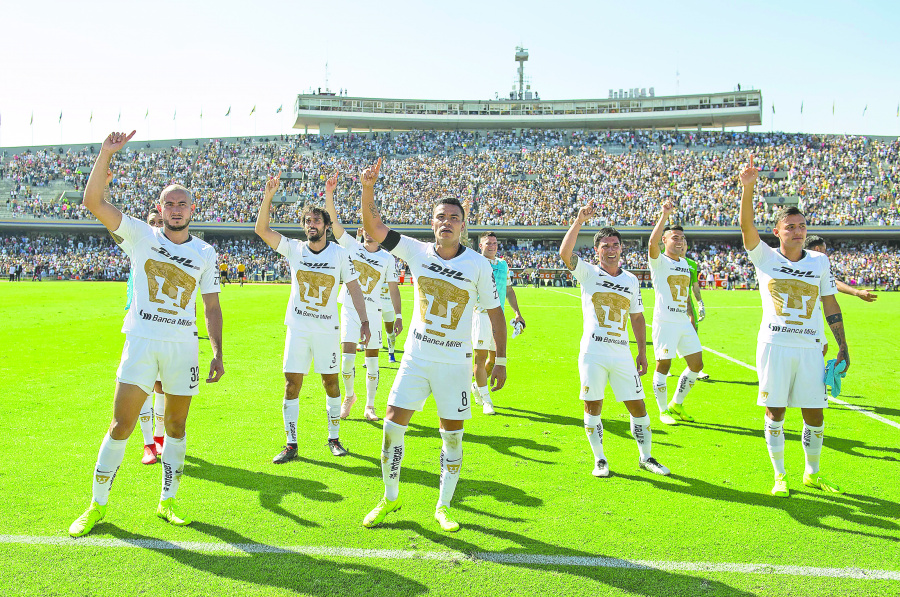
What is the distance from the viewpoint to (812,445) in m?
6.07

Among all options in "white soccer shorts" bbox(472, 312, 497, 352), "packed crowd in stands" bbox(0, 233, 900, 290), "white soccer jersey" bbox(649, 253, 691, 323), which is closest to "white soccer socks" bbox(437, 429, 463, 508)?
"white soccer shorts" bbox(472, 312, 497, 352)

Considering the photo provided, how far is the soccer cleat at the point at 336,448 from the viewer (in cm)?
703

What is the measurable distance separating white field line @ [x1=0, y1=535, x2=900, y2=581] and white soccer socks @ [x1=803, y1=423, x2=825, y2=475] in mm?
1791

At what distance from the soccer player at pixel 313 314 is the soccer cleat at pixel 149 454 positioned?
1312mm

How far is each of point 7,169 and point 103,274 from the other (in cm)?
2812

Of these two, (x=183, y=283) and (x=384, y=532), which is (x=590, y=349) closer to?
(x=384, y=532)

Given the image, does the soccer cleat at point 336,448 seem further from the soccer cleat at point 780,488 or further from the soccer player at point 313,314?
the soccer cleat at point 780,488

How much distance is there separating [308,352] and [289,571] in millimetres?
3111

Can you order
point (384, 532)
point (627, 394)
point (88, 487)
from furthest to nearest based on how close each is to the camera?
point (627, 394)
point (88, 487)
point (384, 532)

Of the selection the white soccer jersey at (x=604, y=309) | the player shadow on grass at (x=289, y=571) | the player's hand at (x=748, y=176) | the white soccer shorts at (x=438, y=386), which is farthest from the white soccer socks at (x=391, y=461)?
the player's hand at (x=748, y=176)

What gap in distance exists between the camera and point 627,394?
6.38m

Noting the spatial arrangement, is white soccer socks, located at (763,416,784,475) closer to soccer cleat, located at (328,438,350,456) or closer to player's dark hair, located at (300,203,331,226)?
soccer cleat, located at (328,438,350,456)

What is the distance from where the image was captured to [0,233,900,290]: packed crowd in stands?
5056 cm

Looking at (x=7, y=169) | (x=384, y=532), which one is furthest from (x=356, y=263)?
(x=7, y=169)
